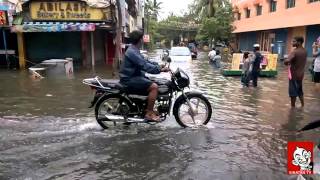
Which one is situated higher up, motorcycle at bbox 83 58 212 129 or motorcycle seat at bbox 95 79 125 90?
motorcycle seat at bbox 95 79 125 90

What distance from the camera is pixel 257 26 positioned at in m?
42.4

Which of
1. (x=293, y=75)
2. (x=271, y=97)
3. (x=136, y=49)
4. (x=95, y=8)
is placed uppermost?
(x=95, y=8)

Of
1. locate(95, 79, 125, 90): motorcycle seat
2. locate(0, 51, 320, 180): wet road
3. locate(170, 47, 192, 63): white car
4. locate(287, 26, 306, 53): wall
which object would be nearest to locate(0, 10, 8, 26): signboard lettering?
locate(170, 47, 192, 63): white car

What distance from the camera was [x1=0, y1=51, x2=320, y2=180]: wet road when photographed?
506 centimetres

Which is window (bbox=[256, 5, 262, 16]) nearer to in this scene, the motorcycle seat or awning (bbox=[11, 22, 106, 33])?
awning (bbox=[11, 22, 106, 33])

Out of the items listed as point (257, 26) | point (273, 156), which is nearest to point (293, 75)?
point (273, 156)

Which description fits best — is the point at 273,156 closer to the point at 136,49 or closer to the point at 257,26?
the point at 136,49

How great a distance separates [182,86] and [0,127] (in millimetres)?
3607

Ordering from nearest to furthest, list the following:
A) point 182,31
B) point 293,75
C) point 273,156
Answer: point 273,156 → point 293,75 → point 182,31

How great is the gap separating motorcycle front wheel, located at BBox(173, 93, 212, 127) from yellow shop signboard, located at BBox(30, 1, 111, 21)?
14.8 meters

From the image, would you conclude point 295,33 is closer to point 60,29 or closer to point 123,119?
point 60,29

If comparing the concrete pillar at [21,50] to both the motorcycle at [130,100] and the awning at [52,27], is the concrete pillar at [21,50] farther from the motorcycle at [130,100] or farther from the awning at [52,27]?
the motorcycle at [130,100]

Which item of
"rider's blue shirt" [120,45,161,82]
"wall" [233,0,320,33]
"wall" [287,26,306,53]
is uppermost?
"wall" [233,0,320,33]

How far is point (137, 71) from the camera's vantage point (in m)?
6.97
